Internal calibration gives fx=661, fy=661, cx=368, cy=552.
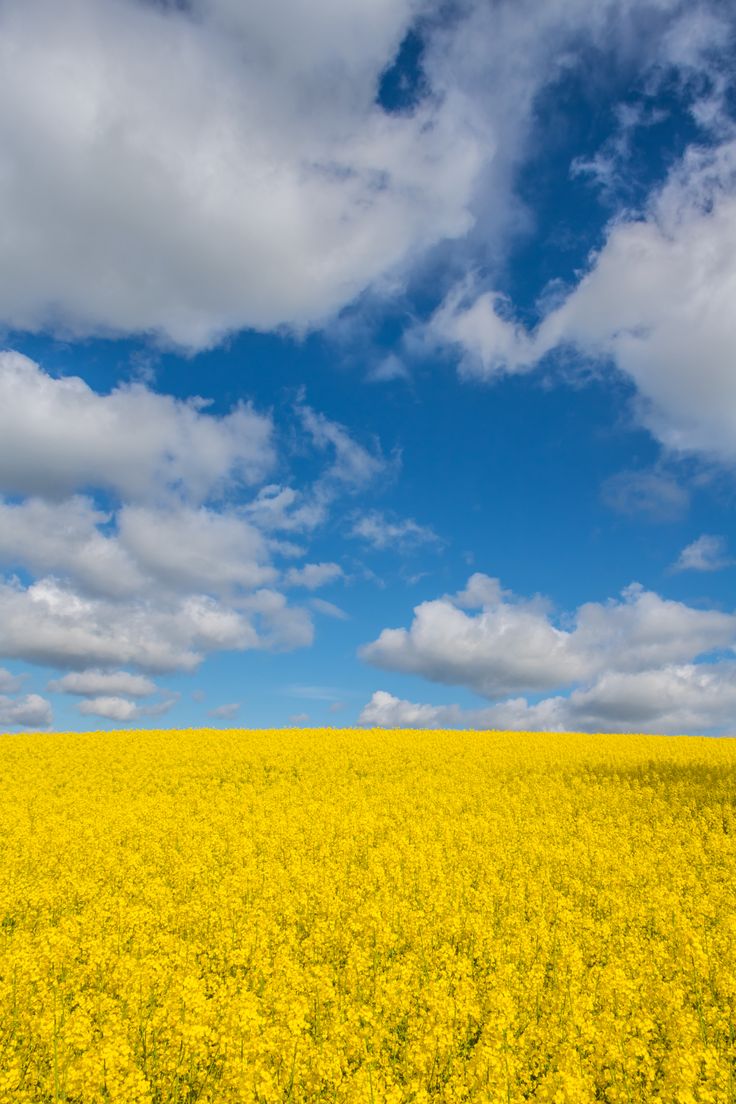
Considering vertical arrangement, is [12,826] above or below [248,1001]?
above

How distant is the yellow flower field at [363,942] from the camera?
6.21m

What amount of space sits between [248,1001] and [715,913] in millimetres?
8331

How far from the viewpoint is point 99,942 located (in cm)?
880

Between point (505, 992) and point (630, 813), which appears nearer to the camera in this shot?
point (505, 992)

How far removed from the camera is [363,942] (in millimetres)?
9250

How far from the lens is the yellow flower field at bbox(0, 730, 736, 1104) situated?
621 centimetres

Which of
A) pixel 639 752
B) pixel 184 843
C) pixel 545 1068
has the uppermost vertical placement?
pixel 639 752

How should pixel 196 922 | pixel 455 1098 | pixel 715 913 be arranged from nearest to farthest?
1. pixel 455 1098
2. pixel 196 922
3. pixel 715 913

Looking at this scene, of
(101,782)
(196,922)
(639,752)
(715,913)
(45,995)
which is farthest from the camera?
(639,752)

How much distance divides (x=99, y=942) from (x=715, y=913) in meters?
9.64

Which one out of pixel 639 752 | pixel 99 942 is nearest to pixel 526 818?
pixel 99 942

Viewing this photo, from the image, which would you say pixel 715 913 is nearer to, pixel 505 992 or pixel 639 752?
pixel 505 992

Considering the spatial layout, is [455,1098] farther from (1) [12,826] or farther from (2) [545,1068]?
(1) [12,826]

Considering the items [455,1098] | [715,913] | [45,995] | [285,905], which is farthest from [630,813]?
[45,995]
